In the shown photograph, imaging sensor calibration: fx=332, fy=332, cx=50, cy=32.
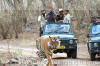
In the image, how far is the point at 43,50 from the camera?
1174cm

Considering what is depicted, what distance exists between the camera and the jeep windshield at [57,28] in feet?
47.7

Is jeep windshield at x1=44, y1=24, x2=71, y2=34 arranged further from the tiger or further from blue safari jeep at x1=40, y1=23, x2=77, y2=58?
the tiger

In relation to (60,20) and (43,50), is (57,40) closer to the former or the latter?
(43,50)

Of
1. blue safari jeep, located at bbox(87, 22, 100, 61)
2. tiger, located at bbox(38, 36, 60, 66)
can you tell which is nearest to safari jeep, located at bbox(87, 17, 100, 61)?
blue safari jeep, located at bbox(87, 22, 100, 61)

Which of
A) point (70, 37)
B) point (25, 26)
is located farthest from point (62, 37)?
point (25, 26)

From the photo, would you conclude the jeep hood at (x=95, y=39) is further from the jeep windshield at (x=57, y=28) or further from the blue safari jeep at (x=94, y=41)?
the jeep windshield at (x=57, y=28)

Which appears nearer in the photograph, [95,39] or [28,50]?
[95,39]

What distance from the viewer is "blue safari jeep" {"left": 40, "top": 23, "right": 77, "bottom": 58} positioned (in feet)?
44.9

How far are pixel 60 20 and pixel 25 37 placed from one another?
12.3 m

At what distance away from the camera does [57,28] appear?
14695mm

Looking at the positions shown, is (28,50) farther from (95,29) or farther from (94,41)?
(94,41)

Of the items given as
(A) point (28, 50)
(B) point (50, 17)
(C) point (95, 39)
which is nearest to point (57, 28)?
(B) point (50, 17)

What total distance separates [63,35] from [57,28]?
672 millimetres

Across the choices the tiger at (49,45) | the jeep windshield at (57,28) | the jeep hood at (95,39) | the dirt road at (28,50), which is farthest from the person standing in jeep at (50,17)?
the tiger at (49,45)
